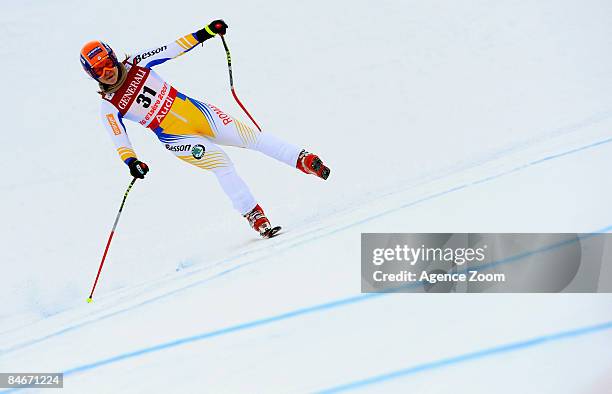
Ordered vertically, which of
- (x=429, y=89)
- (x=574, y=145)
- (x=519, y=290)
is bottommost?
(x=519, y=290)

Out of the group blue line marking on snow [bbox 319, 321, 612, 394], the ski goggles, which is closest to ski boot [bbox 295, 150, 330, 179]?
the ski goggles

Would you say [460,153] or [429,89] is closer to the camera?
[460,153]

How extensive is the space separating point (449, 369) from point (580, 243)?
1.38 feet

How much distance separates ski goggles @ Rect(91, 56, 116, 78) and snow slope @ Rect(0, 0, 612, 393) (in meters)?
0.81

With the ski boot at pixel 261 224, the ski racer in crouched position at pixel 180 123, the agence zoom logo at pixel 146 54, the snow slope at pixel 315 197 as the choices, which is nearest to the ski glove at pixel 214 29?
the ski racer in crouched position at pixel 180 123

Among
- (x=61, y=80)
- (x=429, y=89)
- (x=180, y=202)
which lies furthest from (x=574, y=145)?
(x=61, y=80)

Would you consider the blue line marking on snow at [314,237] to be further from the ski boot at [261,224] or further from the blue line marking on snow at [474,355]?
the ski boot at [261,224]

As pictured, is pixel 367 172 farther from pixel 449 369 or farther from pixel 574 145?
pixel 449 369

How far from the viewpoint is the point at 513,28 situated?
5184 mm

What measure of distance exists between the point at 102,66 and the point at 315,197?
47.8 inches

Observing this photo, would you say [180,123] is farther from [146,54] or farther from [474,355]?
[474,355]

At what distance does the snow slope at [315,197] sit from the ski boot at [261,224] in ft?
0.58

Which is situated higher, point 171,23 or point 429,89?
point 171,23

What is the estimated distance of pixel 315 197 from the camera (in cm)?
350
